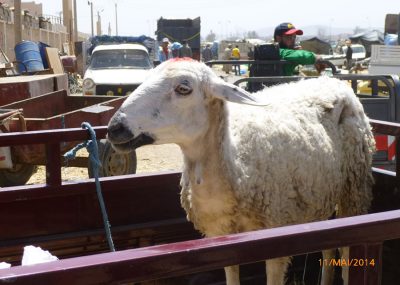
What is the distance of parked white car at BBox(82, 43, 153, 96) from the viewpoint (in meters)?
11.5

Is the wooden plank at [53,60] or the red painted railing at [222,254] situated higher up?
the wooden plank at [53,60]

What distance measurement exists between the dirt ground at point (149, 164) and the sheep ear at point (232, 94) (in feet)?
14.9

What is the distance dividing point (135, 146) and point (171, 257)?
4.36 ft

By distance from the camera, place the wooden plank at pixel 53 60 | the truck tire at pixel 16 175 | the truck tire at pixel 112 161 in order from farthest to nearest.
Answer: the wooden plank at pixel 53 60, the truck tire at pixel 16 175, the truck tire at pixel 112 161

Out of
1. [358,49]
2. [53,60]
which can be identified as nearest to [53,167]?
[53,60]

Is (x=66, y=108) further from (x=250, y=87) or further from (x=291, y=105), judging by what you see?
(x=291, y=105)

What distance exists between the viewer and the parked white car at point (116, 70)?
1145cm

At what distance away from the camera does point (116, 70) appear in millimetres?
12406

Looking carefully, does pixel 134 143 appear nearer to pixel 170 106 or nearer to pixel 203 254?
pixel 170 106

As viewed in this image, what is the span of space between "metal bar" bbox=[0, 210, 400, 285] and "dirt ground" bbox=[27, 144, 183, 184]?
580cm

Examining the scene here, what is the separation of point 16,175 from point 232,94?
4.87 m

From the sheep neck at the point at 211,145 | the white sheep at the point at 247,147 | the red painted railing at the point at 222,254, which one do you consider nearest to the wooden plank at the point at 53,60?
the white sheep at the point at 247,147

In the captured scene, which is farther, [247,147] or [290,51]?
[290,51]

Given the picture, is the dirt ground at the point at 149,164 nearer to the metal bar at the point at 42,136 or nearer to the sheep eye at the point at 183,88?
the metal bar at the point at 42,136
